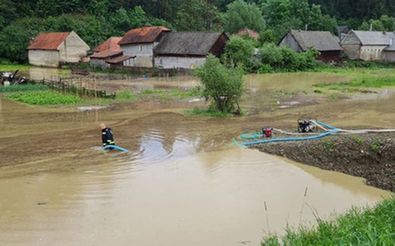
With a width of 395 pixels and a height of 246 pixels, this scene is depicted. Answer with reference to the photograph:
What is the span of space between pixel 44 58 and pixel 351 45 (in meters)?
39.6

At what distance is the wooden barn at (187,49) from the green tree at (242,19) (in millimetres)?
23601

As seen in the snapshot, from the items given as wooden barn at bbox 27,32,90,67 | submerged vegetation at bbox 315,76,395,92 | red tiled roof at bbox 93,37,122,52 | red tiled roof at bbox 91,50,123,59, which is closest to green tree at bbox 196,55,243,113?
submerged vegetation at bbox 315,76,395,92

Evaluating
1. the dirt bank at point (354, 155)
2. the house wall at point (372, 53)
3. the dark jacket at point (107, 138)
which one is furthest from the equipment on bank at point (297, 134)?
the house wall at point (372, 53)

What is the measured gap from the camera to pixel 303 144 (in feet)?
51.6

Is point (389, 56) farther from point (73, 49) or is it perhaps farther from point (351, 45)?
point (73, 49)

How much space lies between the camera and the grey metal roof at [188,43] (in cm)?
4644

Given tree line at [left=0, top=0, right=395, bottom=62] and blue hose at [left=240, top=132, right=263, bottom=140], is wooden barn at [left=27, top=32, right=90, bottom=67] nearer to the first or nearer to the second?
tree line at [left=0, top=0, right=395, bottom=62]

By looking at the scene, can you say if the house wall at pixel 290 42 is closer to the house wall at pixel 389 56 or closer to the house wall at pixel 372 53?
the house wall at pixel 372 53

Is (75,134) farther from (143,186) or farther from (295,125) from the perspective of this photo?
(295,125)

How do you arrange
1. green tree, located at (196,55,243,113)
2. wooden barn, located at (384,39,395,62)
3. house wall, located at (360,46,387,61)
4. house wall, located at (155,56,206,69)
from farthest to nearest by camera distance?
house wall, located at (360,46,387,61) → wooden barn, located at (384,39,395,62) → house wall, located at (155,56,206,69) → green tree, located at (196,55,243,113)

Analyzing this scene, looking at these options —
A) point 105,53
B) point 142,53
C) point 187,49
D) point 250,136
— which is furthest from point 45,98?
point 105,53

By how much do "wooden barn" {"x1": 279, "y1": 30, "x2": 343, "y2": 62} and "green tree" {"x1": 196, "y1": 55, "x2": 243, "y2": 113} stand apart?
3379 cm

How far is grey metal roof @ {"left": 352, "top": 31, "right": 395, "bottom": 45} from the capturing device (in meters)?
58.5

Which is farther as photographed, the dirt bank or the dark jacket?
the dark jacket
